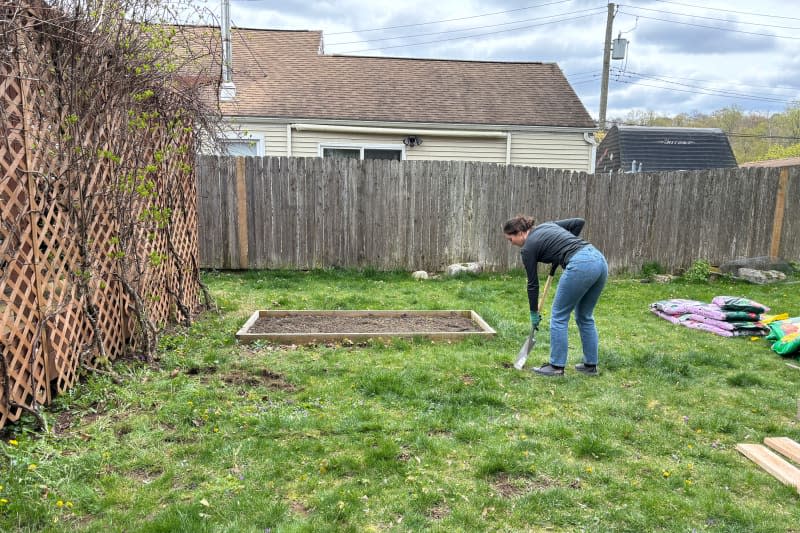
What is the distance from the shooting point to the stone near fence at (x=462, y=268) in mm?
9672

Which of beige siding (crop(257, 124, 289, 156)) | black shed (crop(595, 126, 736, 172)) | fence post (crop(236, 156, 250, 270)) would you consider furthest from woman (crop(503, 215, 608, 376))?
black shed (crop(595, 126, 736, 172))

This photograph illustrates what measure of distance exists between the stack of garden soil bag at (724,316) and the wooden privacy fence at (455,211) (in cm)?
329

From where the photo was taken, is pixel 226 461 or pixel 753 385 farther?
pixel 753 385

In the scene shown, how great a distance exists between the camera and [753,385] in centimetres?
469

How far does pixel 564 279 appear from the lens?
459 centimetres

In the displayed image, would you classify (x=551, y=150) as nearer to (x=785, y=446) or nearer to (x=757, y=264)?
(x=757, y=264)

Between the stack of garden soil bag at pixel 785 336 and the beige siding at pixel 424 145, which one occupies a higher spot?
the beige siding at pixel 424 145

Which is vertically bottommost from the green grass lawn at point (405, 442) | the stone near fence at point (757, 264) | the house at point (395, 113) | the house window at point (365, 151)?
the green grass lawn at point (405, 442)

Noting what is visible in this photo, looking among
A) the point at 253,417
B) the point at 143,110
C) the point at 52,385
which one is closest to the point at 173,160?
the point at 143,110

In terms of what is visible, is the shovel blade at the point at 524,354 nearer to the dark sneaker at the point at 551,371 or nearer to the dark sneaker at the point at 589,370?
the dark sneaker at the point at 551,371

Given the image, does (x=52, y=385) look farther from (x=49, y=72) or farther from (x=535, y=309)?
(x=535, y=309)

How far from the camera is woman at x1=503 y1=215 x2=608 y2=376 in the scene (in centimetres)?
455

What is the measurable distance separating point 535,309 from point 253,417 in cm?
257

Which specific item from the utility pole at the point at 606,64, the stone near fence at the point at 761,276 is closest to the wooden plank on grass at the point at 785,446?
the stone near fence at the point at 761,276
